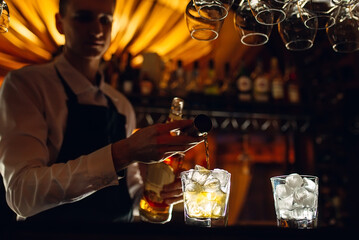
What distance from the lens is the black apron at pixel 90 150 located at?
1289 mm

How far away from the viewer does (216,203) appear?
2.70 ft

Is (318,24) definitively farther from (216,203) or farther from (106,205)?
(106,205)

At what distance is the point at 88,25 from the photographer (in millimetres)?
1372

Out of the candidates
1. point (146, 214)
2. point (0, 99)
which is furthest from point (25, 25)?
point (146, 214)

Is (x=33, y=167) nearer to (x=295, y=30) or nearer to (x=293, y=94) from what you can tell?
(x=295, y=30)

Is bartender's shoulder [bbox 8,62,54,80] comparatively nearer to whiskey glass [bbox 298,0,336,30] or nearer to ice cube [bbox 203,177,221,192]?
ice cube [bbox 203,177,221,192]

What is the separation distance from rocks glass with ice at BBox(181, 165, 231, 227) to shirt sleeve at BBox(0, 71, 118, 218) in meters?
0.26

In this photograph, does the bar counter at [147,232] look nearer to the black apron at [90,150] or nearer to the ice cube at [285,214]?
the ice cube at [285,214]

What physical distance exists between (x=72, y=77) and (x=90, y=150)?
36cm

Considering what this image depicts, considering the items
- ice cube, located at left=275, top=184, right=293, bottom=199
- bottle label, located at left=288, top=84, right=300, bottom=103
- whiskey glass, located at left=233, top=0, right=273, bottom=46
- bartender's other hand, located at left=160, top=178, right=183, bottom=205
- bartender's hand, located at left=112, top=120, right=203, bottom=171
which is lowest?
bartender's other hand, located at left=160, top=178, right=183, bottom=205

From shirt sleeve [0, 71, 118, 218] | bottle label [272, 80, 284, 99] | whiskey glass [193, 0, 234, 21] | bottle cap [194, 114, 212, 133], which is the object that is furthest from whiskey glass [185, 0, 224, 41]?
bottle label [272, 80, 284, 99]

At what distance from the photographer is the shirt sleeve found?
98 cm

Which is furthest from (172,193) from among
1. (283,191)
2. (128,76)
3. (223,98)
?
(128,76)

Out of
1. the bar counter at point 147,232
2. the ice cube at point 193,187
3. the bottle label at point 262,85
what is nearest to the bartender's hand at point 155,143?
the ice cube at point 193,187
